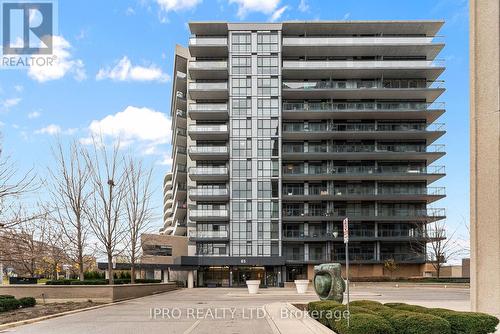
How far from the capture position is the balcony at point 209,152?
241ft

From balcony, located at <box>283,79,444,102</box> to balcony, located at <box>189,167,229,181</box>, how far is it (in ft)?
45.5

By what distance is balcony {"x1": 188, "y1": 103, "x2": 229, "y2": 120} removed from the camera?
74.0 meters

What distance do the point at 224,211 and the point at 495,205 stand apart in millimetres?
56382

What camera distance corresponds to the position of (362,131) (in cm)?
7188

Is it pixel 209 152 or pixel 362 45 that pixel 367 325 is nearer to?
pixel 209 152

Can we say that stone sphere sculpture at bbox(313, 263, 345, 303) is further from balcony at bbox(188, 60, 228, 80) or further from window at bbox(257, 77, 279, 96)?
balcony at bbox(188, 60, 228, 80)

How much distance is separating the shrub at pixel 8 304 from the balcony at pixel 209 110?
50916 mm

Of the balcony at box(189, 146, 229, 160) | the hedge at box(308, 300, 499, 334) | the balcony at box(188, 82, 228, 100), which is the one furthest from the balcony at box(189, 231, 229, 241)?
the hedge at box(308, 300, 499, 334)

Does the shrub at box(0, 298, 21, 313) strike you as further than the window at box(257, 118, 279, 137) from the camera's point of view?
No

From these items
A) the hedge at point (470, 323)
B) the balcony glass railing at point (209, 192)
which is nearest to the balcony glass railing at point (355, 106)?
the balcony glass railing at point (209, 192)

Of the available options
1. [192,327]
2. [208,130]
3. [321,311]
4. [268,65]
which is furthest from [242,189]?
[321,311]

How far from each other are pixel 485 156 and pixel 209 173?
56.5m

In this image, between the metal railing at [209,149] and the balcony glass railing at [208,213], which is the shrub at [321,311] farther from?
the metal railing at [209,149]

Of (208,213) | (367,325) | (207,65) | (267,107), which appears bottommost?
(367,325)
